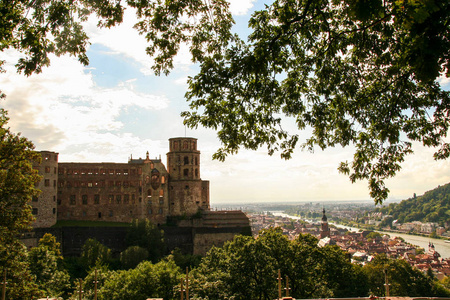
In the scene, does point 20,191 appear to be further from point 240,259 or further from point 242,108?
point 240,259

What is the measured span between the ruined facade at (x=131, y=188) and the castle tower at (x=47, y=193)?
0.40 feet

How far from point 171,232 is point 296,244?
21.0 metres

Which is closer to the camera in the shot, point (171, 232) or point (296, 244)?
point (296, 244)

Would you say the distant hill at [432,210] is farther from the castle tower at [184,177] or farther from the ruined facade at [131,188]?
the ruined facade at [131,188]

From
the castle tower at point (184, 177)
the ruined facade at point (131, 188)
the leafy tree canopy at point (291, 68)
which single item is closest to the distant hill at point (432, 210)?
the castle tower at point (184, 177)

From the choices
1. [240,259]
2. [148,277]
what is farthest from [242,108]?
[148,277]

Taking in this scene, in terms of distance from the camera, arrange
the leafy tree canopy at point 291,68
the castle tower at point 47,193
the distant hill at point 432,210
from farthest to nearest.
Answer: the distant hill at point 432,210 → the castle tower at point 47,193 → the leafy tree canopy at point 291,68

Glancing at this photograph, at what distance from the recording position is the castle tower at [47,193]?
42312mm

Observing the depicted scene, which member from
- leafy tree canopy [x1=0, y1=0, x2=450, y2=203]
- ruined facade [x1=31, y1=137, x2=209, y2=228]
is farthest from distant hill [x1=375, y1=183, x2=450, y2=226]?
leafy tree canopy [x1=0, y1=0, x2=450, y2=203]

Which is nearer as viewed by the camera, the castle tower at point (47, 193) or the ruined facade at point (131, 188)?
the castle tower at point (47, 193)

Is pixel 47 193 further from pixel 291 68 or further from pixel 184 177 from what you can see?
pixel 291 68

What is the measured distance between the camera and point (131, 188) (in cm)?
4934

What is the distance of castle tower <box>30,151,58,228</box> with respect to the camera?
139ft

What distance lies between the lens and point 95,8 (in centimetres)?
842
